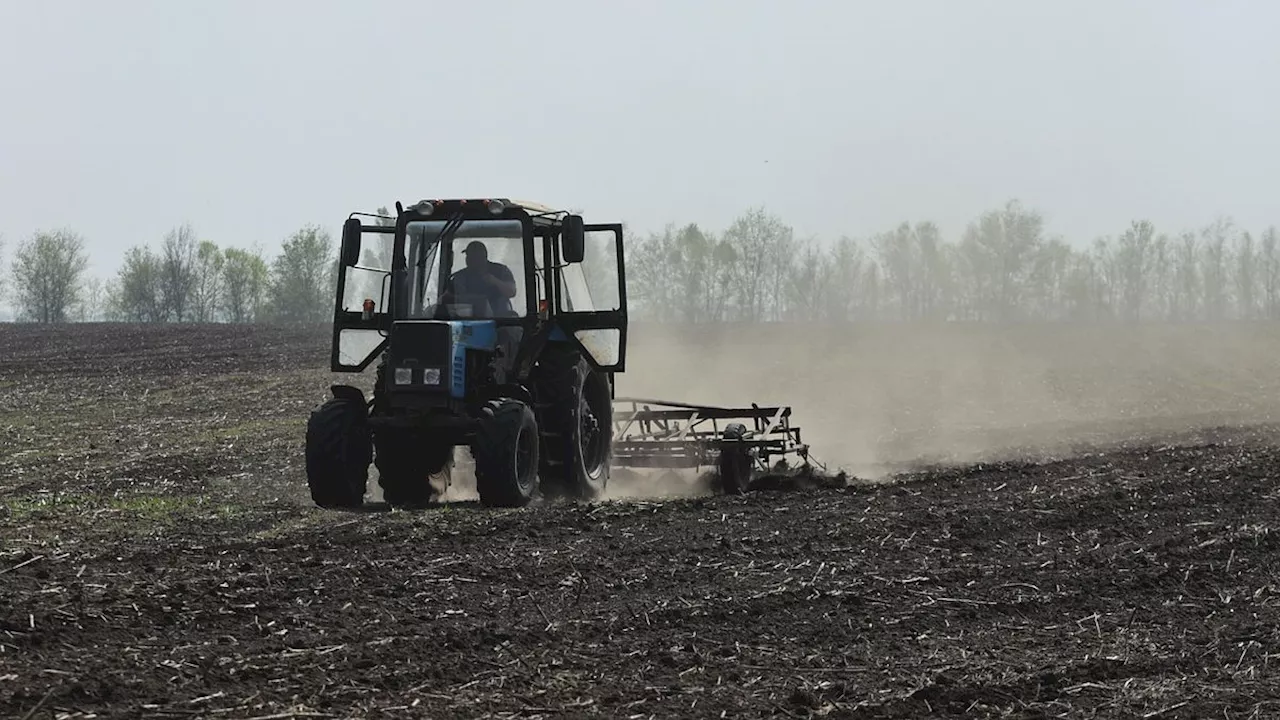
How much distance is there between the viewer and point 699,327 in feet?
149

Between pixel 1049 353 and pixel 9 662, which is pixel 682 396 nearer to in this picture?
pixel 9 662

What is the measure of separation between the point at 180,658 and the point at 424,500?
639 cm

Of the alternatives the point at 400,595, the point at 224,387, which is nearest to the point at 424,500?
the point at 400,595

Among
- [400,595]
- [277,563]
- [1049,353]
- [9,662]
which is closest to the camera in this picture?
[9,662]

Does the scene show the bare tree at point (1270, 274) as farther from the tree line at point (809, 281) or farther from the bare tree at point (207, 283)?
the bare tree at point (207, 283)

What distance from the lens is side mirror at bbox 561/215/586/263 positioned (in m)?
10.9

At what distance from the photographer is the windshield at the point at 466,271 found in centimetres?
1149

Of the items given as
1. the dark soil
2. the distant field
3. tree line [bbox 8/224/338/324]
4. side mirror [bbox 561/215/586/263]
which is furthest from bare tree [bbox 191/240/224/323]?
side mirror [bbox 561/215/586/263]

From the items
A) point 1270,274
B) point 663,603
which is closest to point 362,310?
→ point 663,603

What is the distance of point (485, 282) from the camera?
37.8 feet

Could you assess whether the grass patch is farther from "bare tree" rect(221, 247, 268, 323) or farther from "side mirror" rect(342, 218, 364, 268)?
"bare tree" rect(221, 247, 268, 323)

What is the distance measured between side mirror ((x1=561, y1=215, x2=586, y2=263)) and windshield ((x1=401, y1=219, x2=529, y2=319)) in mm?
638

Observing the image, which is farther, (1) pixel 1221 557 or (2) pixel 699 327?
(2) pixel 699 327

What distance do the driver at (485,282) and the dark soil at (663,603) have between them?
1.80 m
